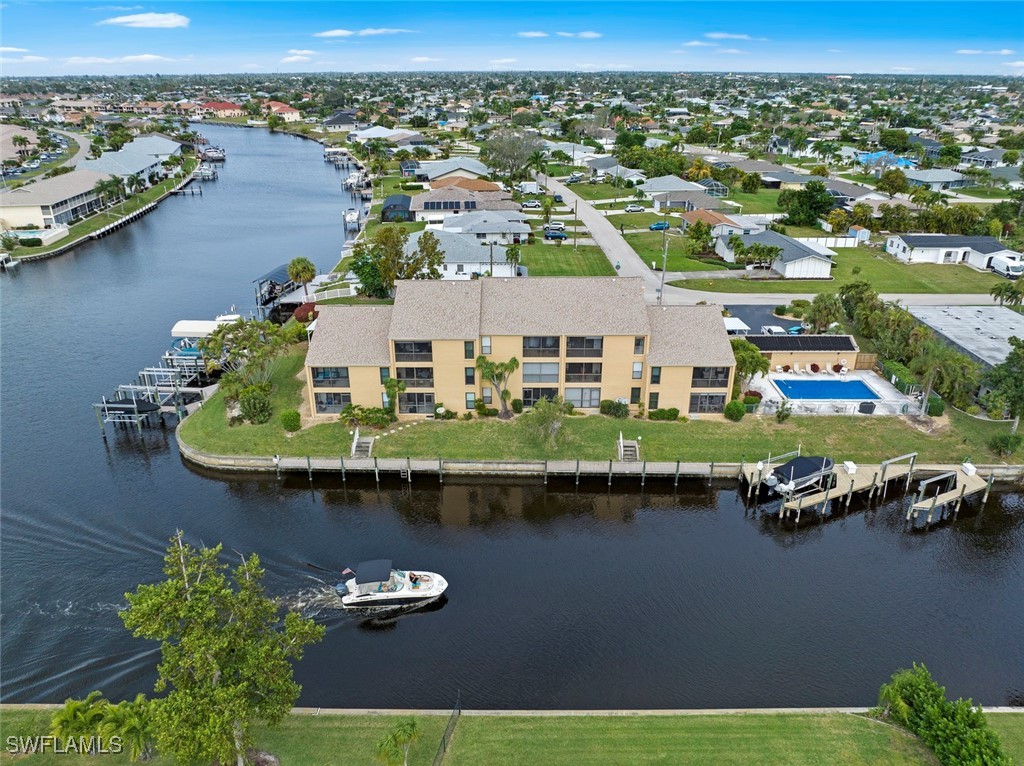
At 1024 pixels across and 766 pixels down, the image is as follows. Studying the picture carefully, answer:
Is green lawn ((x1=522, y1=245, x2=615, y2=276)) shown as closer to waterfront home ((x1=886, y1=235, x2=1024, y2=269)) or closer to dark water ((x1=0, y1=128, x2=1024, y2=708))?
waterfront home ((x1=886, y1=235, x2=1024, y2=269))

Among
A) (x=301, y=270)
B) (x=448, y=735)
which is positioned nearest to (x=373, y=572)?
(x=448, y=735)

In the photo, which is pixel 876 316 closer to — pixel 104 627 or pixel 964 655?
pixel 964 655

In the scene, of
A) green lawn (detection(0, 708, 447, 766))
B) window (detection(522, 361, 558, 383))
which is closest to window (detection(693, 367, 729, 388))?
window (detection(522, 361, 558, 383))

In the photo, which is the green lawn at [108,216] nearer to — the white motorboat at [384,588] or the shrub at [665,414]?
the white motorboat at [384,588]

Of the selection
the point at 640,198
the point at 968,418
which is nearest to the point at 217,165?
the point at 640,198

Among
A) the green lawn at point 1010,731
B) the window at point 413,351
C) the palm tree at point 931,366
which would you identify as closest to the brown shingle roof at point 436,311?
the window at point 413,351

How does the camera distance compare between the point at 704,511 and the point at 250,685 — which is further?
the point at 704,511

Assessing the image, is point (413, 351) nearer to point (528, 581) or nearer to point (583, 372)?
point (583, 372)
